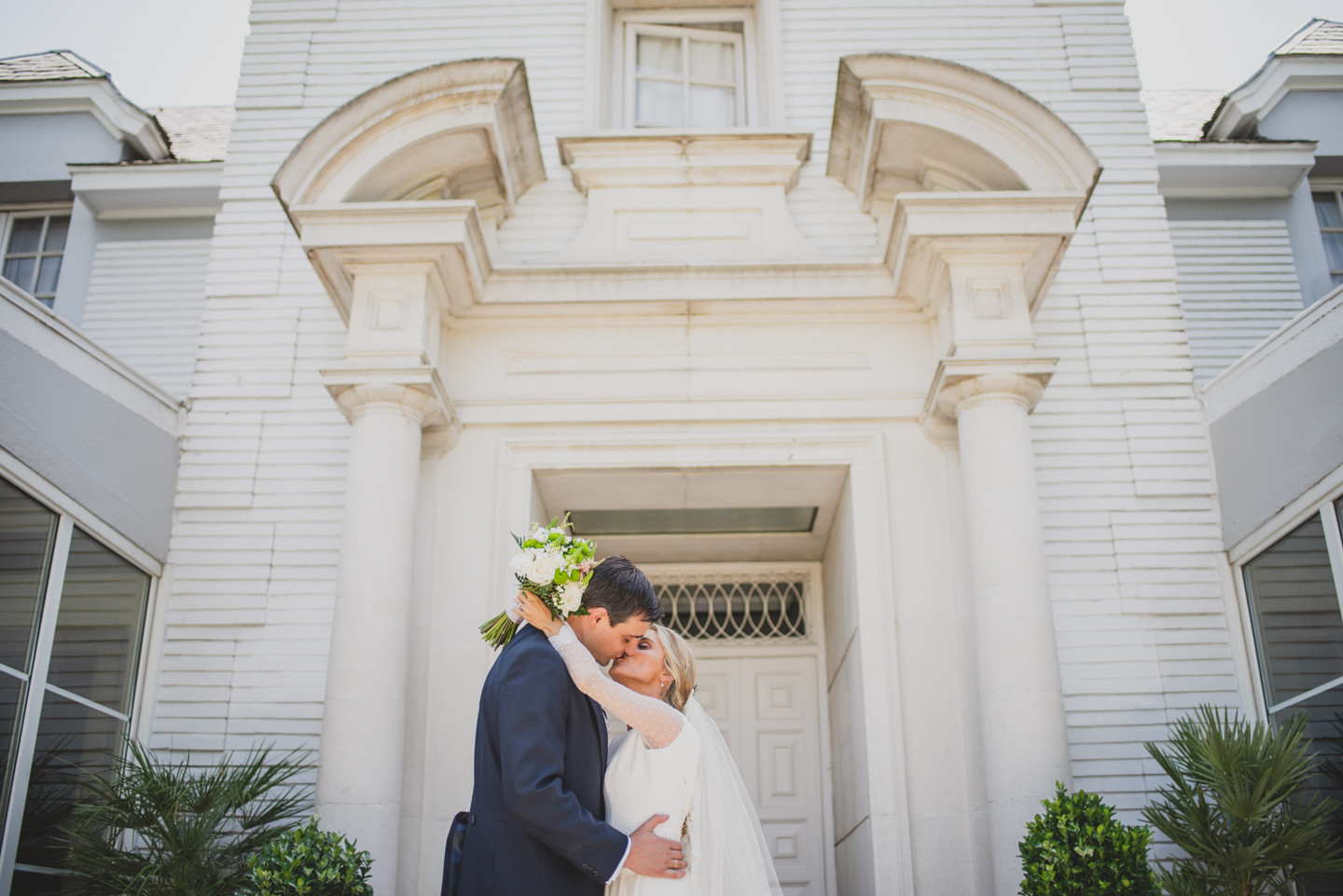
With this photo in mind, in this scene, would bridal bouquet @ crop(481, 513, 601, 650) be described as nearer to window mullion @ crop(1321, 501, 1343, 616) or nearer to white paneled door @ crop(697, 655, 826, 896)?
window mullion @ crop(1321, 501, 1343, 616)

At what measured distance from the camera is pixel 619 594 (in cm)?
442

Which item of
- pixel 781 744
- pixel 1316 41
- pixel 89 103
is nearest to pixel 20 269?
pixel 89 103

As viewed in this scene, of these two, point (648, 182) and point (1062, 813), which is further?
point (648, 182)

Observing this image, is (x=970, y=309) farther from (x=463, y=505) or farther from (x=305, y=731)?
(x=305, y=731)

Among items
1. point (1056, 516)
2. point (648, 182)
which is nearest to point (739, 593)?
point (1056, 516)

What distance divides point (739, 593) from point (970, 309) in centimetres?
331

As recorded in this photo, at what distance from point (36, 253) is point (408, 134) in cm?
472

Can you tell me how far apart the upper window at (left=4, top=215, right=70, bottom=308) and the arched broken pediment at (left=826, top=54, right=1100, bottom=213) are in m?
6.98

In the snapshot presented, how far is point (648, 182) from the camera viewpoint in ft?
27.7

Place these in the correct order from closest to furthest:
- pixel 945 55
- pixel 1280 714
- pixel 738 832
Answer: pixel 738 832 → pixel 1280 714 → pixel 945 55

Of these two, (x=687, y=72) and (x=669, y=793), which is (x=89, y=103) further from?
Answer: (x=669, y=793)

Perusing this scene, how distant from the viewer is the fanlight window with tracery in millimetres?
9320

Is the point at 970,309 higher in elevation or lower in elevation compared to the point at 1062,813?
Answer: higher

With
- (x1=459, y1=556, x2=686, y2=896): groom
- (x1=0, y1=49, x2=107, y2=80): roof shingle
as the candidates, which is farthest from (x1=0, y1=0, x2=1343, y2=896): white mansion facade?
(x1=459, y1=556, x2=686, y2=896): groom
